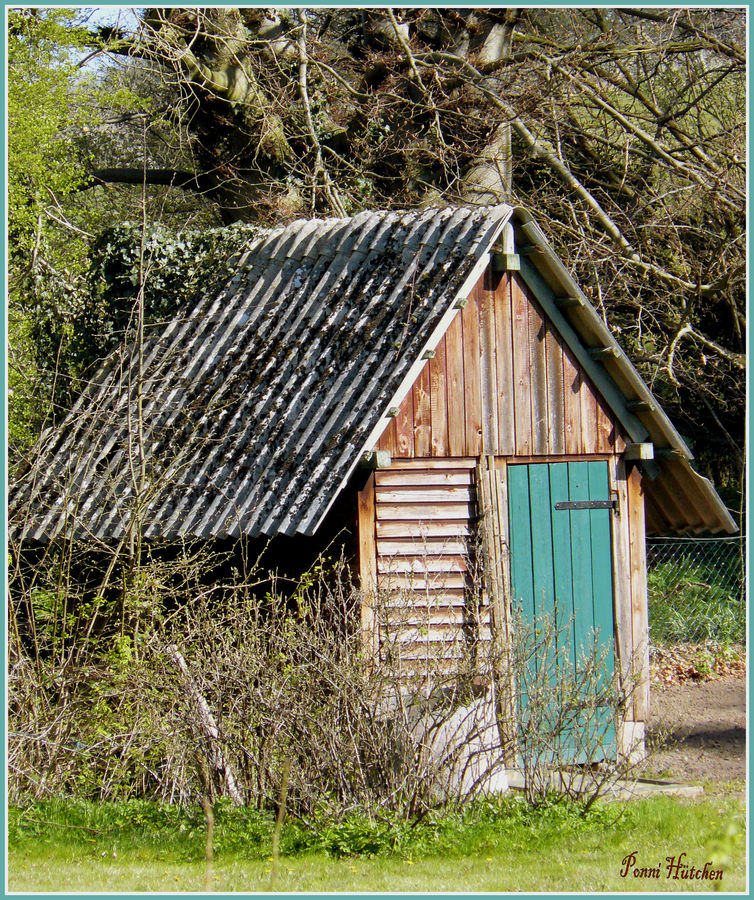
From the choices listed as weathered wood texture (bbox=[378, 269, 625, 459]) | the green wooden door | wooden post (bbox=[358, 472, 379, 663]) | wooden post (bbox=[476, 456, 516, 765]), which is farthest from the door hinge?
wooden post (bbox=[358, 472, 379, 663])

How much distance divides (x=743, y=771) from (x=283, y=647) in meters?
5.07

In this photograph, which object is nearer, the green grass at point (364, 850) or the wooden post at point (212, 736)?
the green grass at point (364, 850)

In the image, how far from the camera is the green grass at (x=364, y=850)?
5957mm

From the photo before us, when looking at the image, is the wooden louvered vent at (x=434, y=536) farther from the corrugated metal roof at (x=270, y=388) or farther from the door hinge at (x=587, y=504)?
the door hinge at (x=587, y=504)

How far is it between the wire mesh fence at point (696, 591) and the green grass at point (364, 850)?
766cm

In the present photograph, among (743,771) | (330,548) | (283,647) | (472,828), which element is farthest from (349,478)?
(743,771)

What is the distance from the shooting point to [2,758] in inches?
292

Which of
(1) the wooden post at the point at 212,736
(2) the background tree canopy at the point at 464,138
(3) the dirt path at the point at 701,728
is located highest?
(2) the background tree canopy at the point at 464,138

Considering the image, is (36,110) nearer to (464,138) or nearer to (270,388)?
(464,138)

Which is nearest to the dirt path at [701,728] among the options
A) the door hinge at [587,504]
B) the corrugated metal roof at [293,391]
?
the door hinge at [587,504]

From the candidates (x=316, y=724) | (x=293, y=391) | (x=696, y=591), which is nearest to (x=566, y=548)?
(x=293, y=391)

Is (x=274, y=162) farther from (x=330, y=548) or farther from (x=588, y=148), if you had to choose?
(x=330, y=548)

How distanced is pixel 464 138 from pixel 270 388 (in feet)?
25.1

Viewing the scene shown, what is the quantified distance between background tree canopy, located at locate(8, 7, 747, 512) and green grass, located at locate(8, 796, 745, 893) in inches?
306
